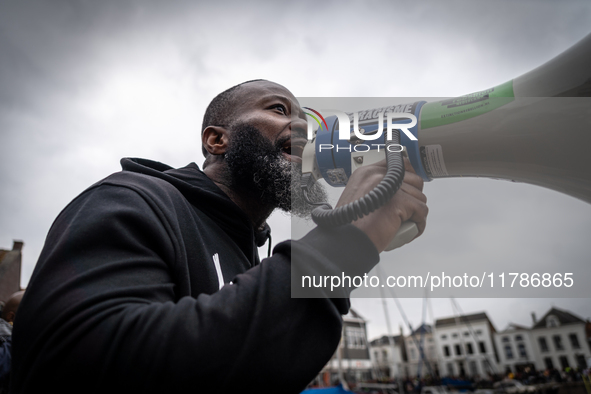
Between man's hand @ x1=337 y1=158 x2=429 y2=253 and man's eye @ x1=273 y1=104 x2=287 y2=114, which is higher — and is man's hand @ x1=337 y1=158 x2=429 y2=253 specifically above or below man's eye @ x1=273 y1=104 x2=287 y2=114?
below

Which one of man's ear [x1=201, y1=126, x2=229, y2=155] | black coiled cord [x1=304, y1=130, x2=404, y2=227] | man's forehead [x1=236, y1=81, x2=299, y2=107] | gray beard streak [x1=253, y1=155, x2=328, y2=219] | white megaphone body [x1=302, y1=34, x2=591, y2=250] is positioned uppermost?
man's forehead [x1=236, y1=81, x2=299, y2=107]

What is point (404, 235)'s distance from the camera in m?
0.89

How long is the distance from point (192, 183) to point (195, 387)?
935 millimetres

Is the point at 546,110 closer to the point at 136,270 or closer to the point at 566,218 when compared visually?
the point at 566,218

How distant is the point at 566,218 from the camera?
34.2 inches

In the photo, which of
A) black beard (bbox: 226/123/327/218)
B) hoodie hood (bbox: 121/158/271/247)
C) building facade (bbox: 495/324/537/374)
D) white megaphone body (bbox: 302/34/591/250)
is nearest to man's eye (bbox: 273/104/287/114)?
black beard (bbox: 226/123/327/218)

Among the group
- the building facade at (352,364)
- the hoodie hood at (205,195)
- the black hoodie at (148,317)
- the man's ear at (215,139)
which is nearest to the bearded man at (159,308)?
the black hoodie at (148,317)

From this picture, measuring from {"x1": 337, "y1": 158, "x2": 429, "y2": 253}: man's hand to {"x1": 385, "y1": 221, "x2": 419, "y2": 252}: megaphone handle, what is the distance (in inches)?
0.5

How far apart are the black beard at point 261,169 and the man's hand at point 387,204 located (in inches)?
18.5

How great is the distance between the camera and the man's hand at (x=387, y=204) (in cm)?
83

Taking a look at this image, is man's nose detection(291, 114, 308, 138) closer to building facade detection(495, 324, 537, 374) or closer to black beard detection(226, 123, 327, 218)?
black beard detection(226, 123, 327, 218)

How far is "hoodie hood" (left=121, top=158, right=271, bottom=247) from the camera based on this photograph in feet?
4.32

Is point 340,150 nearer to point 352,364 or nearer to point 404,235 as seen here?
point 404,235

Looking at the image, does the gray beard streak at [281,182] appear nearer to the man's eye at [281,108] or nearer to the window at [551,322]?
the man's eye at [281,108]
